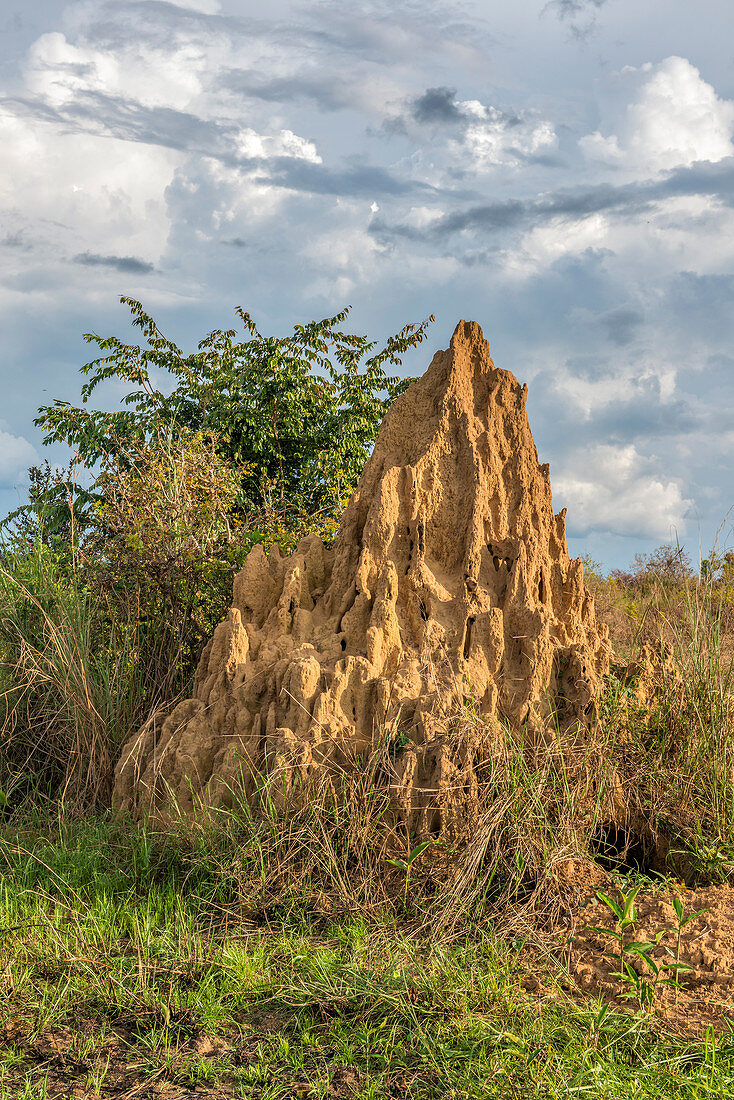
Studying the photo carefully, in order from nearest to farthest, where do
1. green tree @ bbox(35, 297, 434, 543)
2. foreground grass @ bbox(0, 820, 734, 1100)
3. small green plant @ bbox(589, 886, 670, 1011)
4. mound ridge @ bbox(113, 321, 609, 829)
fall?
foreground grass @ bbox(0, 820, 734, 1100)
small green plant @ bbox(589, 886, 670, 1011)
mound ridge @ bbox(113, 321, 609, 829)
green tree @ bbox(35, 297, 434, 543)

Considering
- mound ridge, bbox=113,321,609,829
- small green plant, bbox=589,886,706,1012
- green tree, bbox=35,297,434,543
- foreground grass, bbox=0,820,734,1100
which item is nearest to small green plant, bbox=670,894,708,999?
small green plant, bbox=589,886,706,1012

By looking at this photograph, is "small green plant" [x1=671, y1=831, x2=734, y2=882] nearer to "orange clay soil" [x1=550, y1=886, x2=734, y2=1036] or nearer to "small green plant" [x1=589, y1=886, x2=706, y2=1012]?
"orange clay soil" [x1=550, y1=886, x2=734, y2=1036]

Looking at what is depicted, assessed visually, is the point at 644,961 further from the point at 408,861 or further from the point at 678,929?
the point at 408,861

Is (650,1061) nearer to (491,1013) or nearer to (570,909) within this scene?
(491,1013)

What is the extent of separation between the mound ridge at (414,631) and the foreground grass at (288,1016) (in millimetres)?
745

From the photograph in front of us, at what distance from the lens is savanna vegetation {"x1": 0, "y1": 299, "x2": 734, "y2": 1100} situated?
10.6 ft

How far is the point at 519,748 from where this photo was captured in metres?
4.74

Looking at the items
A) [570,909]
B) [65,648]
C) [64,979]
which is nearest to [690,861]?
[570,909]

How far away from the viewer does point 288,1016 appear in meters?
3.53

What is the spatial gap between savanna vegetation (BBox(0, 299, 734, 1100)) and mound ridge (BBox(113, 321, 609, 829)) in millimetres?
230

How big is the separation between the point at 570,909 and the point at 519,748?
88 cm

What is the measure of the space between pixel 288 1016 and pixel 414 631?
2.37 m

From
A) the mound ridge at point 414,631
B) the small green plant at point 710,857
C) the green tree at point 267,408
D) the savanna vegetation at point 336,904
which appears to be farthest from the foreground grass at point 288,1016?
the green tree at point 267,408

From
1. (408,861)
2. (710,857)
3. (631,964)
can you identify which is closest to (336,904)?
A: (408,861)
